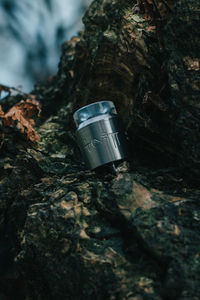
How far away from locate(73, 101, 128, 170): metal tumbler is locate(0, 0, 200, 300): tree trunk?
22cm

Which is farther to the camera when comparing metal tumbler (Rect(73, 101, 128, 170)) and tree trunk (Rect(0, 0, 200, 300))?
metal tumbler (Rect(73, 101, 128, 170))

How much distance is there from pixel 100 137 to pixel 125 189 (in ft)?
2.01

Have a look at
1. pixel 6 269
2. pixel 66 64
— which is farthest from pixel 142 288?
pixel 66 64

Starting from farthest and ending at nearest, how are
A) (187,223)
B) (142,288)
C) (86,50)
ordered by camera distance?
(86,50)
(187,223)
(142,288)

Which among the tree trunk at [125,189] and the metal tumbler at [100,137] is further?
the metal tumbler at [100,137]

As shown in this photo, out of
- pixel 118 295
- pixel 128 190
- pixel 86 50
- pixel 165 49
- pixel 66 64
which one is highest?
pixel 66 64

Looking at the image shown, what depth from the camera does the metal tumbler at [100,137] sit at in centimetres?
241

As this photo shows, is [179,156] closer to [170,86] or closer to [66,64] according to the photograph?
[170,86]

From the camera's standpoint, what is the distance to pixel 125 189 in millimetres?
2125

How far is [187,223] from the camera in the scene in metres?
1.86

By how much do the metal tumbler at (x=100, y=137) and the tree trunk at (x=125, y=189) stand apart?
0.22 metres

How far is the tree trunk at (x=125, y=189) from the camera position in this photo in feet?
5.73

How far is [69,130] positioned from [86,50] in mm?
1162

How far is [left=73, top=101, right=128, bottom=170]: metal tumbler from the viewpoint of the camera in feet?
7.92
